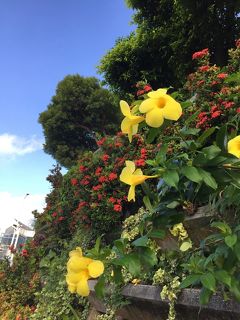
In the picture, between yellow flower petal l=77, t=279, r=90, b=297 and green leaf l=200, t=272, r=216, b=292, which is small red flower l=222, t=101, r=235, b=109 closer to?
green leaf l=200, t=272, r=216, b=292

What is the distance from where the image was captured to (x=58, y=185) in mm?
8516

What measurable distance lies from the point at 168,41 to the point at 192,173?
8514mm

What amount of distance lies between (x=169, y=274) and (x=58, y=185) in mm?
5924

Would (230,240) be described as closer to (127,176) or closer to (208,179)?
(208,179)

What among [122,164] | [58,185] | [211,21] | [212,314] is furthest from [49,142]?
[212,314]

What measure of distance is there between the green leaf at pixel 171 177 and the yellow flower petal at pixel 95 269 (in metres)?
0.36

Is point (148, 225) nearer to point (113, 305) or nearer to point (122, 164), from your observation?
point (113, 305)

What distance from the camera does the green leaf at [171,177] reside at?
1.31 metres

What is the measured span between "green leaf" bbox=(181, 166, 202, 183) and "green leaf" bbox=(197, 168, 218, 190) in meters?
0.02

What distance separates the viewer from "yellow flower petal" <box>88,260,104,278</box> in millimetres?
1261

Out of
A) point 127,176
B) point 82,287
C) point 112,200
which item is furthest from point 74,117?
point 82,287

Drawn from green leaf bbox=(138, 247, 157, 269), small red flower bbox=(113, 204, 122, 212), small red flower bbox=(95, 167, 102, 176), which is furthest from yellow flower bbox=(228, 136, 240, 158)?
small red flower bbox=(95, 167, 102, 176)

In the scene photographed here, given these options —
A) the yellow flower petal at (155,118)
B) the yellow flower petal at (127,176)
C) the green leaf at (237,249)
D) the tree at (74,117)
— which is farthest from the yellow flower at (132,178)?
the tree at (74,117)

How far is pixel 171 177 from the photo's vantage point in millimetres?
1339
